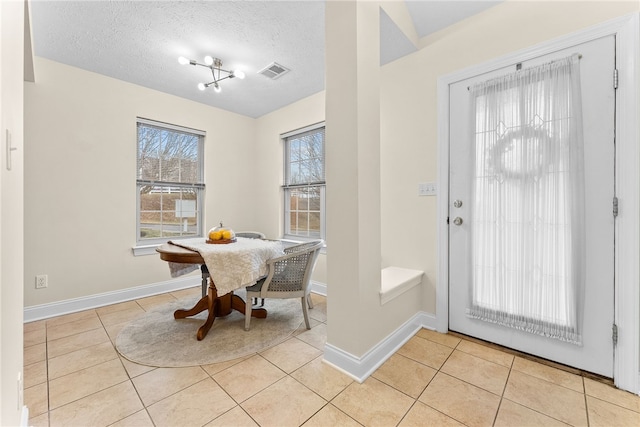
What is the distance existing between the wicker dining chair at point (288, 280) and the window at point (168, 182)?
1.96m

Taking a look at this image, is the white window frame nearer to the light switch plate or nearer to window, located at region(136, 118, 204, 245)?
window, located at region(136, 118, 204, 245)

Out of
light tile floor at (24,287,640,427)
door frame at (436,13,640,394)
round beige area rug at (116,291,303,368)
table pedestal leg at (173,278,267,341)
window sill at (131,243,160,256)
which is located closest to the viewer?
light tile floor at (24,287,640,427)

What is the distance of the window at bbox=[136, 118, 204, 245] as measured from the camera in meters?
3.46

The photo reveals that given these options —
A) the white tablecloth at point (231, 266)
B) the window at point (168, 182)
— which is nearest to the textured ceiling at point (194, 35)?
the window at point (168, 182)

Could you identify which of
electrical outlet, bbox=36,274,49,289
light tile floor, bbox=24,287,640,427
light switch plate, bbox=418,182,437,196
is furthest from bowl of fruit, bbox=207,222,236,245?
light switch plate, bbox=418,182,437,196

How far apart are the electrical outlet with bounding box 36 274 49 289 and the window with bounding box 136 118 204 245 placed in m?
0.89

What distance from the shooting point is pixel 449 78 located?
7.54ft

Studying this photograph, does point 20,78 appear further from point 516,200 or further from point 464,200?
point 516,200

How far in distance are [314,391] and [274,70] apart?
301cm

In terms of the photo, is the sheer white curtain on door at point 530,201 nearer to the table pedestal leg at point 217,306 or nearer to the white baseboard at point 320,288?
the white baseboard at point 320,288

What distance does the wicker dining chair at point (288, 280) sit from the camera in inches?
93.7

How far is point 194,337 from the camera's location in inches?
90.0

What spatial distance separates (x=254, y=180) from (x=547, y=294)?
12.7 feet

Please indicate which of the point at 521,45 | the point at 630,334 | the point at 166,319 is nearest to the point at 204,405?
the point at 166,319
